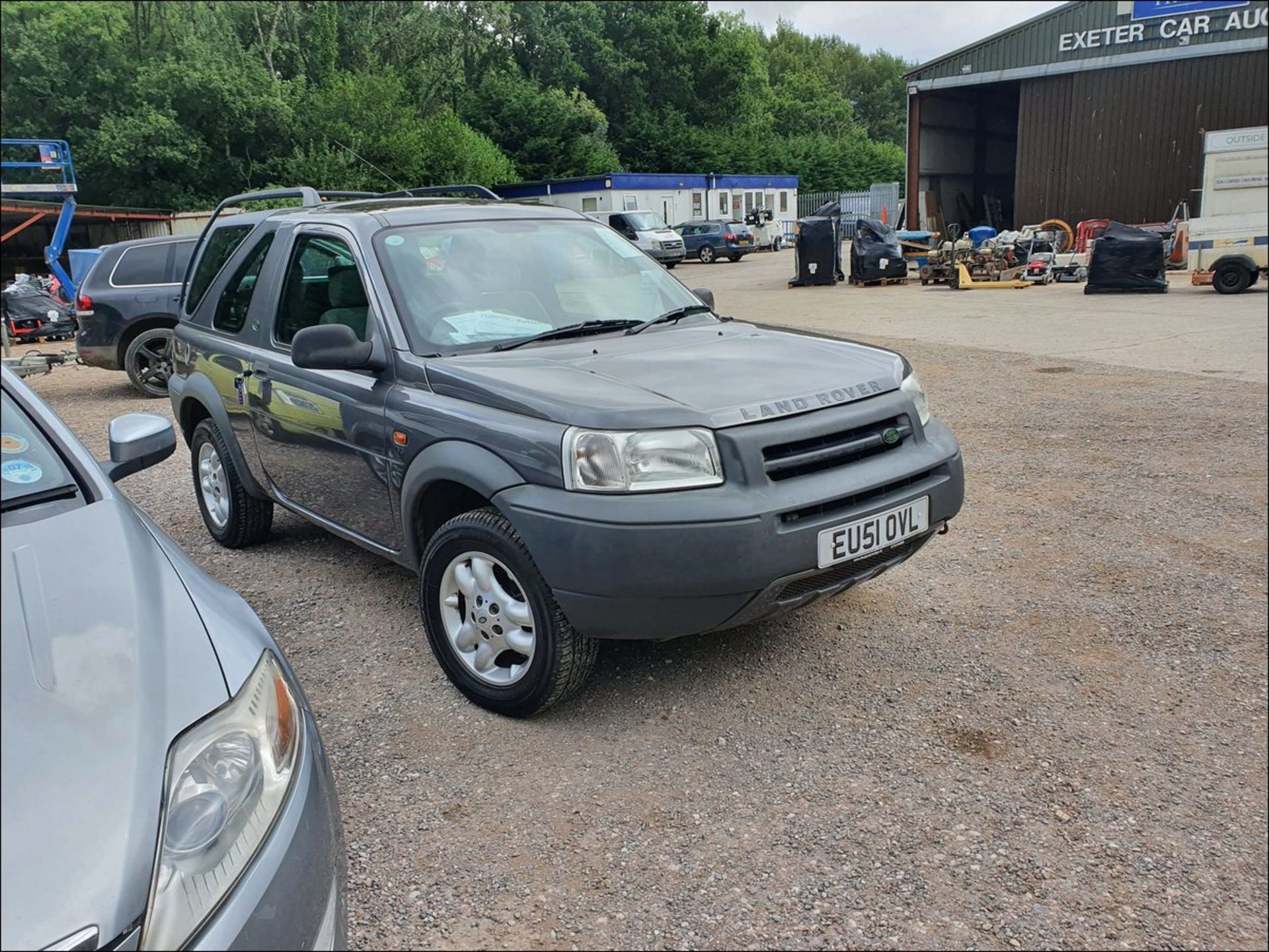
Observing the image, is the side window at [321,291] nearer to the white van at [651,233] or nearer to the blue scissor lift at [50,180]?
the blue scissor lift at [50,180]

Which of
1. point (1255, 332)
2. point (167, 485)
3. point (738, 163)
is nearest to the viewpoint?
point (1255, 332)

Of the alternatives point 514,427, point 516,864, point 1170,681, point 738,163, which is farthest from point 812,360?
point 738,163

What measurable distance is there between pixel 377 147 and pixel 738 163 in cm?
2366

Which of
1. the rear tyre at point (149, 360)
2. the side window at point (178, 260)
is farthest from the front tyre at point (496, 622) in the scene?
the side window at point (178, 260)

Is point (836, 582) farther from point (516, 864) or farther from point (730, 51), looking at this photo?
point (730, 51)

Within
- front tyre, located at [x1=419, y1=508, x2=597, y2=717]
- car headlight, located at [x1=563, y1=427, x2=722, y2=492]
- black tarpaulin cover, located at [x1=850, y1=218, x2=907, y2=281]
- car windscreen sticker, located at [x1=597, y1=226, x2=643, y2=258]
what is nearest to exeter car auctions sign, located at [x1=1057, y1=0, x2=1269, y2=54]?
car headlight, located at [x1=563, y1=427, x2=722, y2=492]

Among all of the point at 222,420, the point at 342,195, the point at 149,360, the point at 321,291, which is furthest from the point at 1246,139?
the point at 149,360

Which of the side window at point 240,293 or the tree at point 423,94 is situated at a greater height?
the tree at point 423,94

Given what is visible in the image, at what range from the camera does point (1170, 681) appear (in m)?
3.19

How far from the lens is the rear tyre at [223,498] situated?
509 centimetres

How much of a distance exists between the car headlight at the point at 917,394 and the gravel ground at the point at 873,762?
2.94 ft

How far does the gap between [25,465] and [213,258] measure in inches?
131

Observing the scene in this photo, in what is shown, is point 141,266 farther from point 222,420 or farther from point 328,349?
point 328,349

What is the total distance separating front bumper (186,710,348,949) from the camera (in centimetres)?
163
